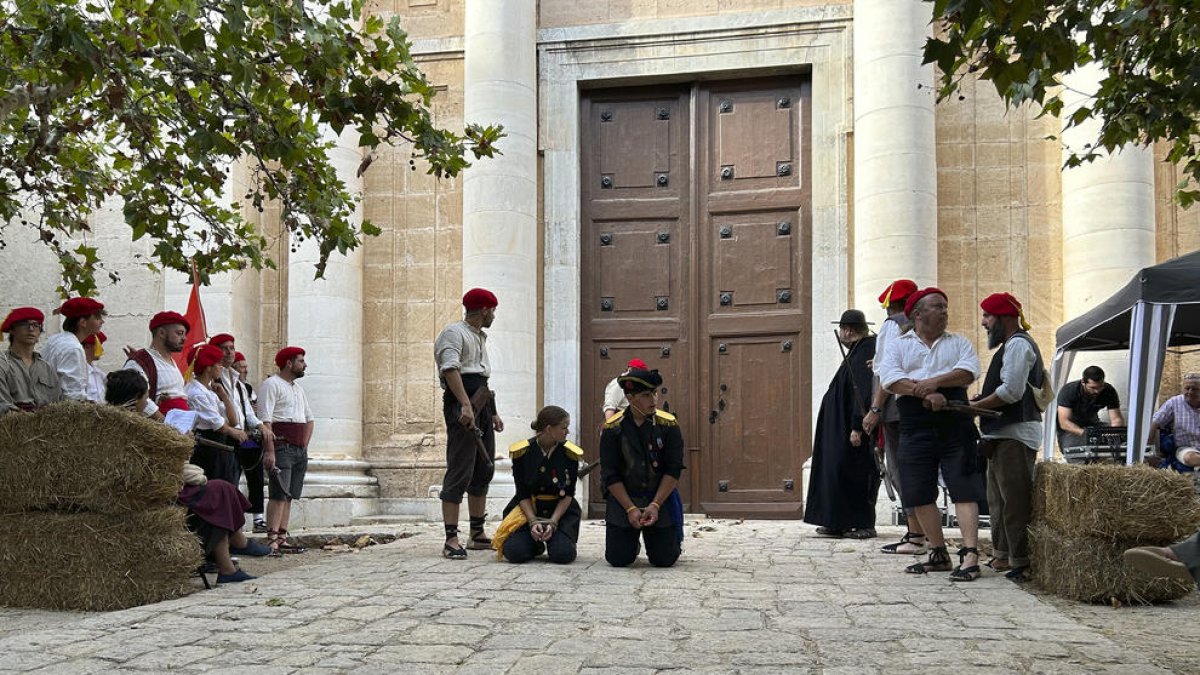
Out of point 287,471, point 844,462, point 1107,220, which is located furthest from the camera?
point 1107,220

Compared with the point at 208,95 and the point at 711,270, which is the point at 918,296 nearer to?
the point at 208,95

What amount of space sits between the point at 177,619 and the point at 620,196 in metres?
9.22

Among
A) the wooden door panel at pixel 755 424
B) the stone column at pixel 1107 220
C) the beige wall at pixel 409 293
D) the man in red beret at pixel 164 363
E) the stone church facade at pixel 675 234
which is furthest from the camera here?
the beige wall at pixel 409 293

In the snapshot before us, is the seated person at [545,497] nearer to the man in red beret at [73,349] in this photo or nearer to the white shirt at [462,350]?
the white shirt at [462,350]

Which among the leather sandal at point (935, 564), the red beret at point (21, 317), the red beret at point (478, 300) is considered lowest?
the leather sandal at point (935, 564)

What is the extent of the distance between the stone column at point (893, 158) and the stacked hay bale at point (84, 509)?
810 centimetres

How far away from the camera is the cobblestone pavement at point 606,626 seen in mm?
5004

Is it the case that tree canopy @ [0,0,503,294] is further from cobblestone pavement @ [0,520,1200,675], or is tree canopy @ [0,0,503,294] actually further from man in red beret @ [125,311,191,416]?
cobblestone pavement @ [0,520,1200,675]

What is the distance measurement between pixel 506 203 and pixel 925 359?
675 centimetres

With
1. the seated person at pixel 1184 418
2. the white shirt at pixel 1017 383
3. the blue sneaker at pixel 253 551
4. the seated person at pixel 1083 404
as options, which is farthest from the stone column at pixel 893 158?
the blue sneaker at pixel 253 551

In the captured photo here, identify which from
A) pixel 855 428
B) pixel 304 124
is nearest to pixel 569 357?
pixel 855 428

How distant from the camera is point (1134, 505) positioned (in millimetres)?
6844

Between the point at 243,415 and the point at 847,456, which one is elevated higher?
the point at 243,415

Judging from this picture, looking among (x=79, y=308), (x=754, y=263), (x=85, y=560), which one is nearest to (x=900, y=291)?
(x=754, y=263)
